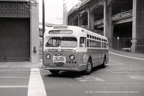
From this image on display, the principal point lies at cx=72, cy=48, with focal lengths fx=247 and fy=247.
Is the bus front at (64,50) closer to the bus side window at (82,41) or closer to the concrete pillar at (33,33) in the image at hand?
the bus side window at (82,41)

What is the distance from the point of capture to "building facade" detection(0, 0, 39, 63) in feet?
69.3

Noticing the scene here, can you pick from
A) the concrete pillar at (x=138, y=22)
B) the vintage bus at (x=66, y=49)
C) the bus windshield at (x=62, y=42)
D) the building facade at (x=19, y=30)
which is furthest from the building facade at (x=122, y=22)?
the bus windshield at (x=62, y=42)

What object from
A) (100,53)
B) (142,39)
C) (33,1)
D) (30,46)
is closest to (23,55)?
(30,46)

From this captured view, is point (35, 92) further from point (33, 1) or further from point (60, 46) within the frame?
point (33, 1)

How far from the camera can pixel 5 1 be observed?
→ 68.6ft

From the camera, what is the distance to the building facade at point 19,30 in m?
21.1

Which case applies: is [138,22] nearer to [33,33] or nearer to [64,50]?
[33,33]

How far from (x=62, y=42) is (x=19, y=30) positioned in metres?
9.28

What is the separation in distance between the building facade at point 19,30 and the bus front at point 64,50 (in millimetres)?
7780

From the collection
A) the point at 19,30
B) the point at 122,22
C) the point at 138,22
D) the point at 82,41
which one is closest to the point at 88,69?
the point at 82,41

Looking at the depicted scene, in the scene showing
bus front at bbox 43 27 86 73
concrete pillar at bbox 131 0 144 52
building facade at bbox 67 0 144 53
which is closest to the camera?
bus front at bbox 43 27 86 73

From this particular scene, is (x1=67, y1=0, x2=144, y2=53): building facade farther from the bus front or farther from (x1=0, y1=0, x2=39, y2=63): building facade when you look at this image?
the bus front

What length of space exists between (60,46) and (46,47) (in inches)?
32.5

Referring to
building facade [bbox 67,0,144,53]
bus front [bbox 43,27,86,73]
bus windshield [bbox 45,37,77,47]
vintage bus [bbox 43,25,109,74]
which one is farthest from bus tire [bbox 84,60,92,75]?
building facade [bbox 67,0,144,53]
